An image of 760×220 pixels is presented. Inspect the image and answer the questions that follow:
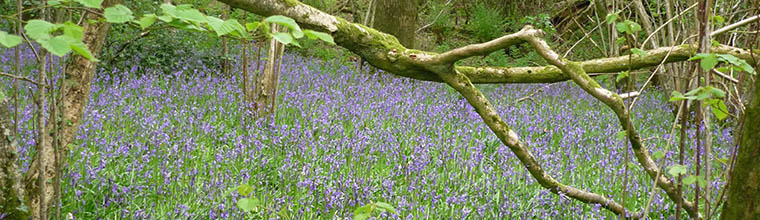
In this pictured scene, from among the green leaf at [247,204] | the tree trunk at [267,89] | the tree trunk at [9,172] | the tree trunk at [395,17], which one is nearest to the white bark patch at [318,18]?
the green leaf at [247,204]

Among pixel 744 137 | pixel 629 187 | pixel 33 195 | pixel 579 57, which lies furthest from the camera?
pixel 579 57

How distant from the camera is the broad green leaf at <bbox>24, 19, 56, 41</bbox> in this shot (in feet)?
3.63

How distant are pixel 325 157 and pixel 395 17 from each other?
15.9ft

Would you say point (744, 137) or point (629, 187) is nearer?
point (744, 137)

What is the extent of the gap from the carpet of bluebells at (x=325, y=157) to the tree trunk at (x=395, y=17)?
1925mm

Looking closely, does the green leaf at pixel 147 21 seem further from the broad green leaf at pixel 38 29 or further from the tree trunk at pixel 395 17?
the tree trunk at pixel 395 17

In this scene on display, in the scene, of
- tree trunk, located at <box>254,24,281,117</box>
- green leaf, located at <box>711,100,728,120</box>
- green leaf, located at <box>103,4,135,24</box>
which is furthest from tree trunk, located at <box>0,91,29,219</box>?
tree trunk, located at <box>254,24,281,117</box>

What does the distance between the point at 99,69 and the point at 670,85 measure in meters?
6.75

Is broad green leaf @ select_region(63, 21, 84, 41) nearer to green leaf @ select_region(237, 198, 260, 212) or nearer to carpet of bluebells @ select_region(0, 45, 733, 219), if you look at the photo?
green leaf @ select_region(237, 198, 260, 212)

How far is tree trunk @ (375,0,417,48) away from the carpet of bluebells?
192cm

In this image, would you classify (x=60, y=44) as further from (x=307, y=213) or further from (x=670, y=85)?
(x=670, y=85)

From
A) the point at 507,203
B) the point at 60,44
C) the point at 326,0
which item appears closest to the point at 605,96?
the point at 507,203

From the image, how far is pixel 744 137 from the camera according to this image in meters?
1.48

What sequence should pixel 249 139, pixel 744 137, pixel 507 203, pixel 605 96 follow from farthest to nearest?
1. pixel 249 139
2. pixel 507 203
3. pixel 605 96
4. pixel 744 137
